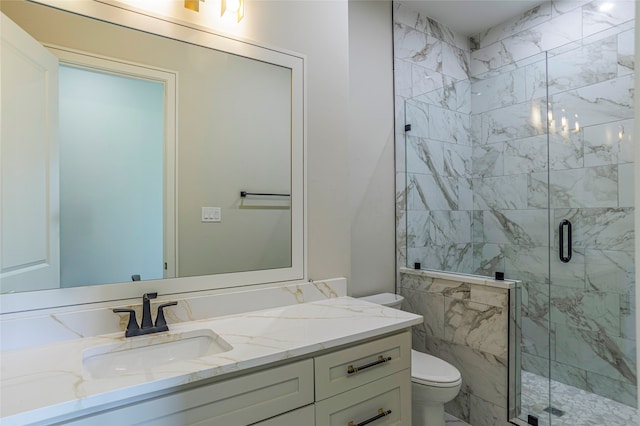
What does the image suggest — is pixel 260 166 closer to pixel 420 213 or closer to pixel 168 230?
pixel 168 230

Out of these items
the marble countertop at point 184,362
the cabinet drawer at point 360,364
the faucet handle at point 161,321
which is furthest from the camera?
the faucet handle at point 161,321

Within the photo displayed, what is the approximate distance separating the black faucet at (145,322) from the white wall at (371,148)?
1.33 m

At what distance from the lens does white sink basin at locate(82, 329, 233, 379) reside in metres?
1.17

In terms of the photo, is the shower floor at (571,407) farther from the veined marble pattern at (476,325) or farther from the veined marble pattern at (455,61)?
the veined marble pattern at (455,61)

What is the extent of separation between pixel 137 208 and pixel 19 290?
459mm

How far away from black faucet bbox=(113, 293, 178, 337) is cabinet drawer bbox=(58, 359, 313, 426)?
1.36ft

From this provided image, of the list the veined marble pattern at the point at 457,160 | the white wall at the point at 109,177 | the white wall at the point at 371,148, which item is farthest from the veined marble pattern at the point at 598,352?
the white wall at the point at 109,177

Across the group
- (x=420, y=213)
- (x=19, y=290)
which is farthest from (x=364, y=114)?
(x=19, y=290)

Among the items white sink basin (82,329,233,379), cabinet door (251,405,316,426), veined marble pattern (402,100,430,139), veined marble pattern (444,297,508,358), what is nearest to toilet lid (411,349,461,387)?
veined marble pattern (444,297,508,358)

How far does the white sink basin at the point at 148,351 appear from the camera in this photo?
1165 mm

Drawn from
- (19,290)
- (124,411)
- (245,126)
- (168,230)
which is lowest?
(124,411)

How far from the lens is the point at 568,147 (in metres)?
2.47

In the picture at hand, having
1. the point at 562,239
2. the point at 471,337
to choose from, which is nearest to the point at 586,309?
the point at 562,239

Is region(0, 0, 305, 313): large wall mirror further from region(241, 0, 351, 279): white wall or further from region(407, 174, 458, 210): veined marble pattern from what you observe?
region(407, 174, 458, 210): veined marble pattern
